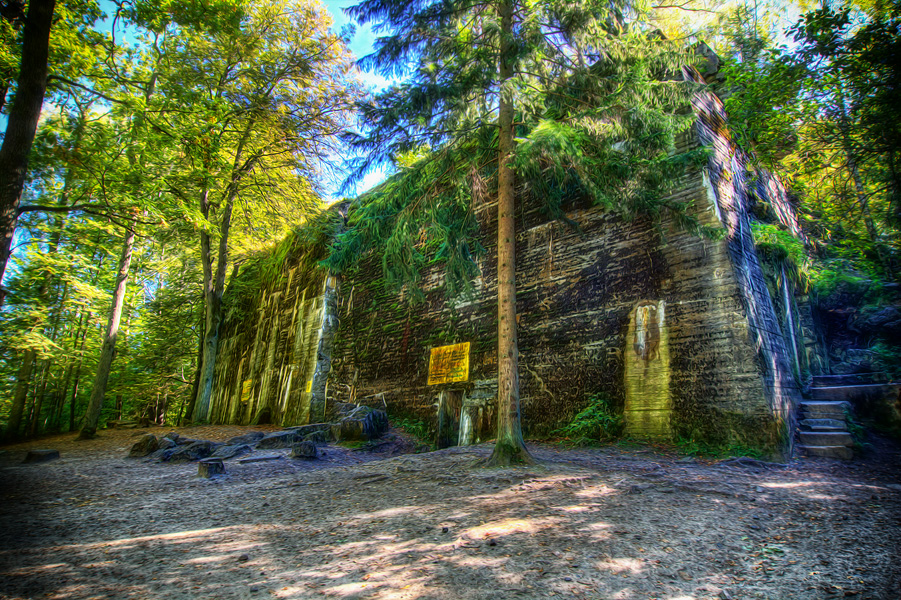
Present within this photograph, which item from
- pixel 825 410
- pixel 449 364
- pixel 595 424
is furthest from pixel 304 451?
pixel 825 410

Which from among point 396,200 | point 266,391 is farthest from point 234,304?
point 396,200

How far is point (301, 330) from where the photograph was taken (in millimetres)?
13586

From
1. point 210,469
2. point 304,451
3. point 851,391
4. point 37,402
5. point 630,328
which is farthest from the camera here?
point 37,402

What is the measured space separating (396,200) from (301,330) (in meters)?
7.85

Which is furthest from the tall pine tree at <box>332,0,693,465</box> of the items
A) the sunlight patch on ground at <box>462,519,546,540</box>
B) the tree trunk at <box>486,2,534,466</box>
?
the sunlight patch on ground at <box>462,519,546,540</box>

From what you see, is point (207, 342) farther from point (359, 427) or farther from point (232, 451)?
point (359, 427)

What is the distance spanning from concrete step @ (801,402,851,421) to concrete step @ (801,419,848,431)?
18 centimetres

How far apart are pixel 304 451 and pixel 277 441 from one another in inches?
54.4

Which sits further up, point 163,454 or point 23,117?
point 23,117

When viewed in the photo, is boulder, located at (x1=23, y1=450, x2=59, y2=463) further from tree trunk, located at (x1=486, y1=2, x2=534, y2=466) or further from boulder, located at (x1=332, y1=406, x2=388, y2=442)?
tree trunk, located at (x1=486, y1=2, x2=534, y2=466)

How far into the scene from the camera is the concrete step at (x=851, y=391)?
671 cm

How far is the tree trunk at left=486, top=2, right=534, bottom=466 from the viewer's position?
5.75 meters

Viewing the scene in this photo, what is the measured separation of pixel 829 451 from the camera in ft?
19.7

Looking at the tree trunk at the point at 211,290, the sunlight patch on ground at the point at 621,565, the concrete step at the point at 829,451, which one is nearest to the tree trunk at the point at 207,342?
the tree trunk at the point at 211,290
